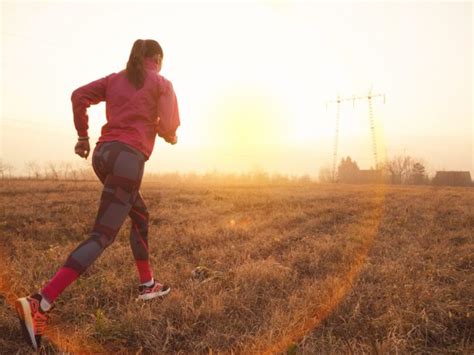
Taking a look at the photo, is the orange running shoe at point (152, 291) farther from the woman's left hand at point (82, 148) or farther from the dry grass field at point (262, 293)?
the woman's left hand at point (82, 148)

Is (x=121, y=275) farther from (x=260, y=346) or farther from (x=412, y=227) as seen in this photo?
(x=412, y=227)

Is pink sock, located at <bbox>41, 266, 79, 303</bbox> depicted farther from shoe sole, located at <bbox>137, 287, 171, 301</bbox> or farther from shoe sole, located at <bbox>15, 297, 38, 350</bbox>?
shoe sole, located at <bbox>137, 287, 171, 301</bbox>

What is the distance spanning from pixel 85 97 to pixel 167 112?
774 millimetres

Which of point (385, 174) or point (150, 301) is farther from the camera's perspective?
point (385, 174)

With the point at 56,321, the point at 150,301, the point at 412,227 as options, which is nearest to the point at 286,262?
the point at 150,301

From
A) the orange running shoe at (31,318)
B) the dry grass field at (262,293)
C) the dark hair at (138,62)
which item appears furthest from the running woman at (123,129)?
the dry grass field at (262,293)

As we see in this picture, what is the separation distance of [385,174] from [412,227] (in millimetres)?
86622

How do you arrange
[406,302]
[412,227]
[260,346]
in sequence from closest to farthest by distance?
[260,346] → [406,302] → [412,227]

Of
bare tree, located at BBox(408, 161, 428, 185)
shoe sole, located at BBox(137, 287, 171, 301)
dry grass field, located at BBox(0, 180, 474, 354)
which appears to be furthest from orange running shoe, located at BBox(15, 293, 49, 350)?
bare tree, located at BBox(408, 161, 428, 185)

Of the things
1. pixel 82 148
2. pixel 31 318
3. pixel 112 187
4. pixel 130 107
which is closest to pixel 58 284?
pixel 31 318

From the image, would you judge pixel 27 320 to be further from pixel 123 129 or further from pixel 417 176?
pixel 417 176

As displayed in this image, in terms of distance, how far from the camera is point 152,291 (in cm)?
374

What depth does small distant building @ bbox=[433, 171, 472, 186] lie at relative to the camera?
280 ft

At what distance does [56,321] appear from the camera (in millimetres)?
3270
